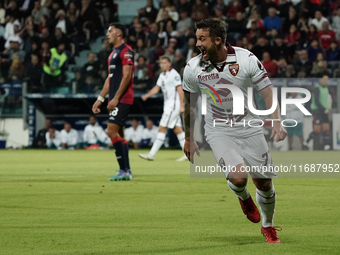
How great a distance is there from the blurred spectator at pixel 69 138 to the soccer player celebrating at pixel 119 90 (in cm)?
1249

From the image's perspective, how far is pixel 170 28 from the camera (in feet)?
80.6

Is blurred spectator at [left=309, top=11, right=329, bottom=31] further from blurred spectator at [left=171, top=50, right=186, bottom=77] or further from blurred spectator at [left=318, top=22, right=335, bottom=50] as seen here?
blurred spectator at [left=171, top=50, right=186, bottom=77]

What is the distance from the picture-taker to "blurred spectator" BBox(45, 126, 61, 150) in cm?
2348

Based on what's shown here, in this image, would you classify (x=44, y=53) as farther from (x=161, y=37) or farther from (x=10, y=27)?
(x=161, y=37)

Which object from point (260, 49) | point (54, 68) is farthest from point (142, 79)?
point (260, 49)

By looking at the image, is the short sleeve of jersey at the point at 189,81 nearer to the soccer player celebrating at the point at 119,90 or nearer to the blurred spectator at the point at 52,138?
the soccer player celebrating at the point at 119,90

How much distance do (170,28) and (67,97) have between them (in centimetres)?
464

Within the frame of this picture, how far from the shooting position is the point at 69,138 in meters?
23.5

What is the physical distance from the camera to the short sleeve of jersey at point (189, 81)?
588cm

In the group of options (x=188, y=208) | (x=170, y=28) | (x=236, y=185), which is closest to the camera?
(x=236, y=185)

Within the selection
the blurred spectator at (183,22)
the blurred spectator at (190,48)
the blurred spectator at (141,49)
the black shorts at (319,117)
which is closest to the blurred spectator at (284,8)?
the blurred spectator at (183,22)

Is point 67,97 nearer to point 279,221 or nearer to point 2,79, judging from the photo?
point 2,79

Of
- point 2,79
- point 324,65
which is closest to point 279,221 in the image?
point 324,65

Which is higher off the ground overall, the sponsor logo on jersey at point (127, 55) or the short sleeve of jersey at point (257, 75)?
the sponsor logo on jersey at point (127, 55)
